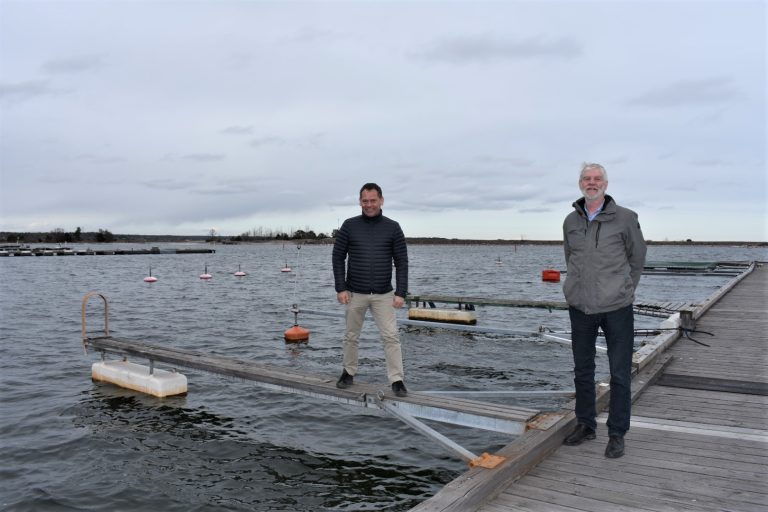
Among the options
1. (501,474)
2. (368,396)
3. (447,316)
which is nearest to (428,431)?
(368,396)

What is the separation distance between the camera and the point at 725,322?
1458cm

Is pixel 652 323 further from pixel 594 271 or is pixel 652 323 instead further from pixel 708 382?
pixel 594 271

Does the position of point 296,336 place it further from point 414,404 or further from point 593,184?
point 593,184

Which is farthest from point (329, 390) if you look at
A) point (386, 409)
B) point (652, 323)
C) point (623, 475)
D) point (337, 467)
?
point (652, 323)

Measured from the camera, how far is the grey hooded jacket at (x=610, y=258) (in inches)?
206

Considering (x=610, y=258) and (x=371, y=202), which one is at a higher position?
(x=371, y=202)

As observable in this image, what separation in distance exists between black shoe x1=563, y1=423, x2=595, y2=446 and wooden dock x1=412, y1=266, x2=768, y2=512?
56mm

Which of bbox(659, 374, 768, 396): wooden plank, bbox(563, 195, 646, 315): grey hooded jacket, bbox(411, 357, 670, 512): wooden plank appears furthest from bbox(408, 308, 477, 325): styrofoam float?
bbox(563, 195, 646, 315): grey hooded jacket

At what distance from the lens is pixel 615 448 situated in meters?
5.32

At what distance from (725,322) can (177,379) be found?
13.9 metres

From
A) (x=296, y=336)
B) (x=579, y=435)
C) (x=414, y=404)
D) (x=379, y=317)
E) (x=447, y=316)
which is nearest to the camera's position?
(x=579, y=435)

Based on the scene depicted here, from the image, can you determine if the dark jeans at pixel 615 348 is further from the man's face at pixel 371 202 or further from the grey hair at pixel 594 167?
the man's face at pixel 371 202

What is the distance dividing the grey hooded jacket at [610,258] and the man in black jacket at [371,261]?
2.38m

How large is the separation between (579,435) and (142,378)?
10.5 m
